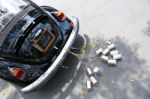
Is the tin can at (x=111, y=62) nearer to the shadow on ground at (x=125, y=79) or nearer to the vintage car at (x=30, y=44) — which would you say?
the shadow on ground at (x=125, y=79)

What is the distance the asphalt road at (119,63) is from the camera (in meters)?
5.84

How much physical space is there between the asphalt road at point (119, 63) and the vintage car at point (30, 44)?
55 centimetres

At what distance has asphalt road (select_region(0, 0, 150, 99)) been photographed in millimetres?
5836

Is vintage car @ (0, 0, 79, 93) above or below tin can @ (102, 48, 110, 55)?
above

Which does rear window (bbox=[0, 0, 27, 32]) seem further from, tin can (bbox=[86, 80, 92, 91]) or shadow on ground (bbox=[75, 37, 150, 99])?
tin can (bbox=[86, 80, 92, 91])

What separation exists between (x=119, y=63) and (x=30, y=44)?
6.38 ft

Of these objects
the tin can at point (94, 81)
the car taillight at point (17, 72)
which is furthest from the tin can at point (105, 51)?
the car taillight at point (17, 72)

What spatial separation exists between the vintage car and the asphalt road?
55cm

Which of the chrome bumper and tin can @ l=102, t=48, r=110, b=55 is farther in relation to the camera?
tin can @ l=102, t=48, r=110, b=55

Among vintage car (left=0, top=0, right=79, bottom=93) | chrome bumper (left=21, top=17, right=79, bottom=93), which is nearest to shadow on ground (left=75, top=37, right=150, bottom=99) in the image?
chrome bumper (left=21, top=17, right=79, bottom=93)

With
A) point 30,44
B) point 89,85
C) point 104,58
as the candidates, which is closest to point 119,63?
point 104,58

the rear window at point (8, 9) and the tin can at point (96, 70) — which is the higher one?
the rear window at point (8, 9)

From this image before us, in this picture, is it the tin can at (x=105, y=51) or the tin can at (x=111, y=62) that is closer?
the tin can at (x=111, y=62)

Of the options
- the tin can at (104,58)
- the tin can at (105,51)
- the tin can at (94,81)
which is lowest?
the tin can at (94,81)
